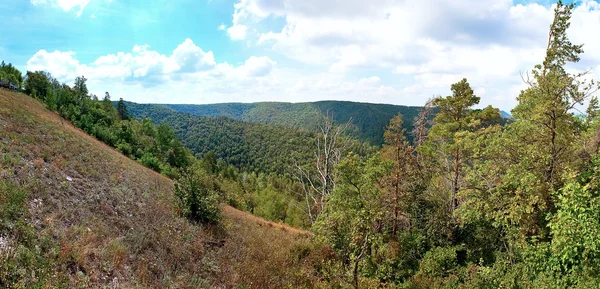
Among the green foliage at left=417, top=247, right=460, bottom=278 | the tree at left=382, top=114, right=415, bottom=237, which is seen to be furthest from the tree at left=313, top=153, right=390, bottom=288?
the green foliage at left=417, top=247, right=460, bottom=278

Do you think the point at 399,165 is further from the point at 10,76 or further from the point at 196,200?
the point at 10,76

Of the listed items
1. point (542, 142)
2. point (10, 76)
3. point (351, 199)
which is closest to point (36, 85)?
point (10, 76)

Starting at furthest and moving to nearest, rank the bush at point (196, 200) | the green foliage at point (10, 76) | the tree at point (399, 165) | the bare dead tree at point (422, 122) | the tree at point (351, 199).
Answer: the green foliage at point (10, 76) < the bare dead tree at point (422, 122) < the tree at point (399, 165) < the bush at point (196, 200) < the tree at point (351, 199)

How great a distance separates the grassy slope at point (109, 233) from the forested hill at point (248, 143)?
87820mm

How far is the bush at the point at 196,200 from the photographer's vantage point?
11188 mm

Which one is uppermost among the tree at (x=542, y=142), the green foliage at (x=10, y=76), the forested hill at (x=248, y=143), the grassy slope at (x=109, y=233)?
the green foliage at (x=10, y=76)

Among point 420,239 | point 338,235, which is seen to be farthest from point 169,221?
point 420,239

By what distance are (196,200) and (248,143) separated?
132519 millimetres

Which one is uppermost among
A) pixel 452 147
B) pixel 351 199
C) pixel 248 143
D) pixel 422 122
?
pixel 422 122

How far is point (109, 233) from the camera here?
791 cm

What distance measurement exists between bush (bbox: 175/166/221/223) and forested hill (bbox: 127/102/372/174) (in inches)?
3452

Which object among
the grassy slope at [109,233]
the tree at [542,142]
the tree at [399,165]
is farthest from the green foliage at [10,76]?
the tree at [542,142]

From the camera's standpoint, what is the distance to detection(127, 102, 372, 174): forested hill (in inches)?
4464

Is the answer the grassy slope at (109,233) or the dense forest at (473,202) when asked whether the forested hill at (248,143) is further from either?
the grassy slope at (109,233)
